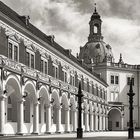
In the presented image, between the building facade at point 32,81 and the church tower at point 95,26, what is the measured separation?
44.4m

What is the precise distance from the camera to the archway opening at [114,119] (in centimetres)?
8462

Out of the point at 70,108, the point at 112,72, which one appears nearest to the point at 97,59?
the point at 112,72

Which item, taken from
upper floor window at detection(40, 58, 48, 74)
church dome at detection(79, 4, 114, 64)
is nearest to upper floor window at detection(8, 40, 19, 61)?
upper floor window at detection(40, 58, 48, 74)

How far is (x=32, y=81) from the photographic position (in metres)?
36.4

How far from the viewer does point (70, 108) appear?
2072 inches

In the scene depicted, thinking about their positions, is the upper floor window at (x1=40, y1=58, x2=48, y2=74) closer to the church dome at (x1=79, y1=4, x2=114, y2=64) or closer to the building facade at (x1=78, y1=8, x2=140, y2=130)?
the building facade at (x1=78, y1=8, x2=140, y2=130)

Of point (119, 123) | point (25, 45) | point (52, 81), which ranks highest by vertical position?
point (25, 45)

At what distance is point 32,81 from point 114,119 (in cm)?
5165

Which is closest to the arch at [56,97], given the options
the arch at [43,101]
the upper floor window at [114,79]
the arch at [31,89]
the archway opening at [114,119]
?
the arch at [43,101]

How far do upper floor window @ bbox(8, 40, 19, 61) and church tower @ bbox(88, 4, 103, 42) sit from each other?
226 feet

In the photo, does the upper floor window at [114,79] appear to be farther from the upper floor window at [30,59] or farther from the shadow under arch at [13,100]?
the shadow under arch at [13,100]

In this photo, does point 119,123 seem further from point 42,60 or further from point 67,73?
point 42,60

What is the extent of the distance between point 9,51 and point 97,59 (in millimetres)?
73288

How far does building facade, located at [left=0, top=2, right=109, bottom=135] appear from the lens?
3111 cm
